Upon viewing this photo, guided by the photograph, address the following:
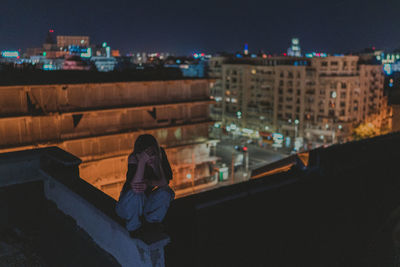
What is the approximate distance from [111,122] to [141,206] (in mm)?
21331

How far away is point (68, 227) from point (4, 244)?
1.16 metres

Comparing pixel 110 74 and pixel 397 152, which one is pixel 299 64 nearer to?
pixel 110 74

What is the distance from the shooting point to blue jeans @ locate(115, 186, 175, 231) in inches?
214

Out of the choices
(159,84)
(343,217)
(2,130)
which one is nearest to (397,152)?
(343,217)

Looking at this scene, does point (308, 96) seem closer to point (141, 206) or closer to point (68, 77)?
point (68, 77)

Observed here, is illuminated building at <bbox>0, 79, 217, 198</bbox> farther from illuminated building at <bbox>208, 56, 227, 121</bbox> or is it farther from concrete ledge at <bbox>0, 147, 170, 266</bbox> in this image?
illuminated building at <bbox>208, 56, 227, 121</bbox>

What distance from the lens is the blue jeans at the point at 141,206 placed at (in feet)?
17.8

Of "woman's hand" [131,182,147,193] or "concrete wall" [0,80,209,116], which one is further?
"concrete wall" [0,80,209,116]

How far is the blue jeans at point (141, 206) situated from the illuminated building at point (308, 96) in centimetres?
6405

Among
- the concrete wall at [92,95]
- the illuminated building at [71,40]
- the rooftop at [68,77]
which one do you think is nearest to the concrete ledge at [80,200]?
the concrete wall at [92,95]

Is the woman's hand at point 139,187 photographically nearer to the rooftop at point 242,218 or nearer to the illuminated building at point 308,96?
the rooftop at point 242,218

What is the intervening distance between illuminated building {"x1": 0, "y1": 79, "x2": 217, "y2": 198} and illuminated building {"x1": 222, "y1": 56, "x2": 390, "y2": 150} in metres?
40.9

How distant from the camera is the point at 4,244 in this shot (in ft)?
23.0

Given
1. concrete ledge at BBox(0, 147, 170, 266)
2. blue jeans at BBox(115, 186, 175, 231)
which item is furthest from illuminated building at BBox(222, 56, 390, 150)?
blue jeans at BBox(115, 186, 175, 231)
